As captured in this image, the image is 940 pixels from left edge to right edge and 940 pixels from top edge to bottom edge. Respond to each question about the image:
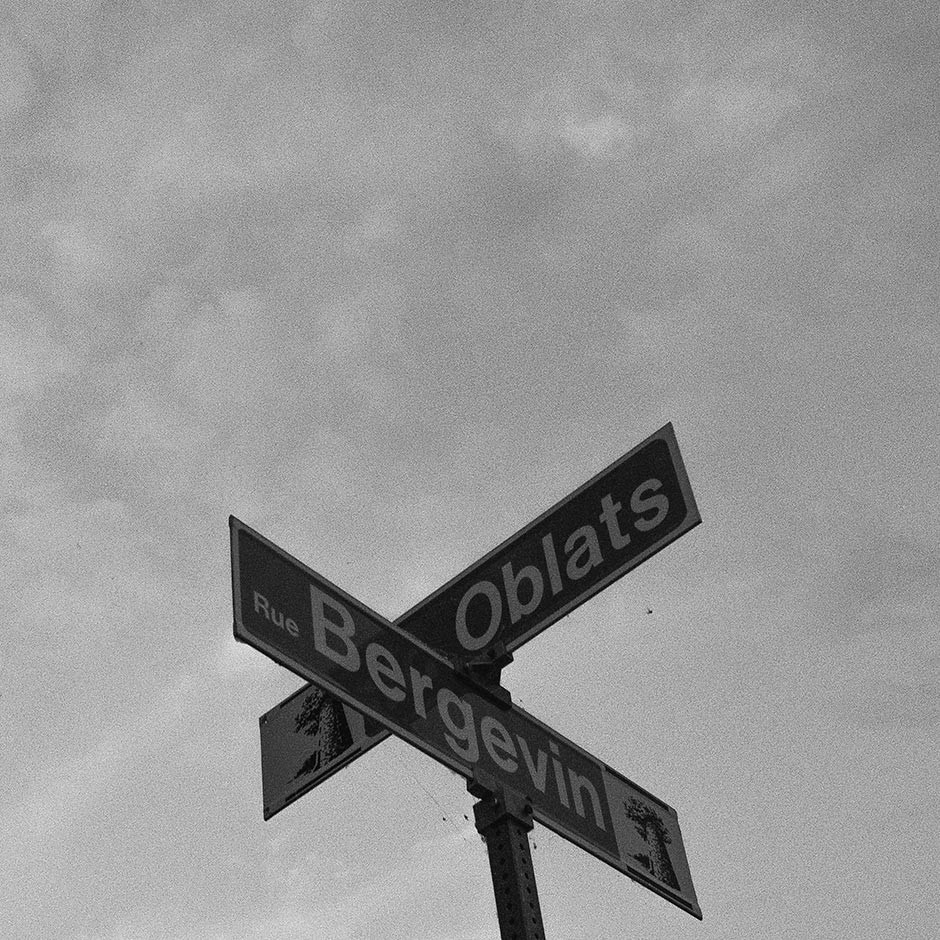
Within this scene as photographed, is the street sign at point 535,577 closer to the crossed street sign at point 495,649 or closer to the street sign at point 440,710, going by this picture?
the crossed street sign at point 495,649

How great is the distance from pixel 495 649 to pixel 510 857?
82cm

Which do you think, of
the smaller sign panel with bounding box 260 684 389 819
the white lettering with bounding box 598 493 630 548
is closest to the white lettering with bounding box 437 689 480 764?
the smaller sign panel with bounding box 260 684 389 819

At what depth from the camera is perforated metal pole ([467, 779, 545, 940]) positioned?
4.34 metres

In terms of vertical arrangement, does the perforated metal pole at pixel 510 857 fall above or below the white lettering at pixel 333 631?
below

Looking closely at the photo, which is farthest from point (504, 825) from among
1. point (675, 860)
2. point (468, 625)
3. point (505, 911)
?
point (675, 860)

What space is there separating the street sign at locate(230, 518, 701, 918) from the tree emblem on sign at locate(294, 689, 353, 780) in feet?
1.18

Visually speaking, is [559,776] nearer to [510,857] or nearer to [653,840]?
[653,840]

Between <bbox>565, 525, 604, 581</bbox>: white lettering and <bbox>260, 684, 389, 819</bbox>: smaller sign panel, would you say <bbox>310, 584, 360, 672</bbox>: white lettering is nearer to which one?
<bbox>260, 684, 389, 819</bbox>: smaller sign panel

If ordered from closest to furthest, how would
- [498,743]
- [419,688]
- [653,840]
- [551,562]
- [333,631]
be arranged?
[333,631]
[419,688]
[498,743]
[551,562]
[653,840]

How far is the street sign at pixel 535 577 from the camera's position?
16.8 feet

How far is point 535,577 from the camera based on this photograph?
17.2 ft

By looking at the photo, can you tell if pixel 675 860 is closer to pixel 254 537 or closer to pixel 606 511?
pixel 606 511

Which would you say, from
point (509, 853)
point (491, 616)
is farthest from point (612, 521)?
point (509, 853)

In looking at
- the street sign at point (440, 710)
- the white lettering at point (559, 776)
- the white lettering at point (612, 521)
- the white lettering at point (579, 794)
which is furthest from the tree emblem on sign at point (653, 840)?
the white lettering at point (612, 521)
